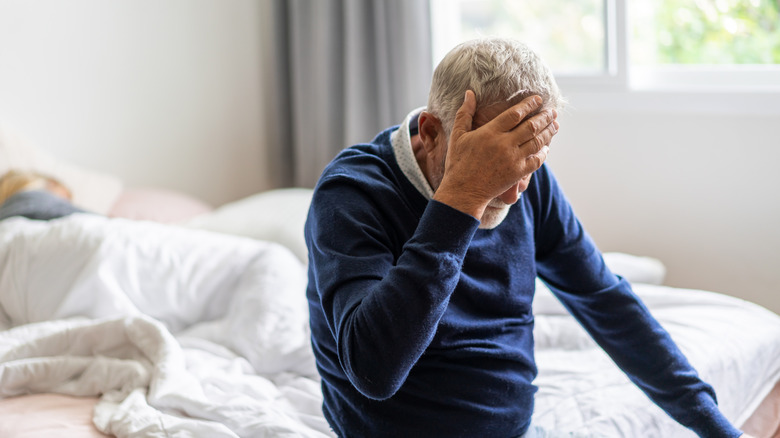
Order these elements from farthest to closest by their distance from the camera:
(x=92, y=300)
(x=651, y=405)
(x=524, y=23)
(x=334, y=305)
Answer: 1. (x=524, y=23)
2. (x=92, y=300)
3. (x=651, y=405)
4. (x=334, y=305)

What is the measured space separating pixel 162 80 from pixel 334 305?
7.37ft

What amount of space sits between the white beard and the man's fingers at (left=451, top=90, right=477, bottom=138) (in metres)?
0.14

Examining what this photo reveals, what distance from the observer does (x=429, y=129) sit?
3.26 ft

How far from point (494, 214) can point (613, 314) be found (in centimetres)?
31

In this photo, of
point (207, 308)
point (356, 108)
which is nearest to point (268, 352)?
point (207, 308)

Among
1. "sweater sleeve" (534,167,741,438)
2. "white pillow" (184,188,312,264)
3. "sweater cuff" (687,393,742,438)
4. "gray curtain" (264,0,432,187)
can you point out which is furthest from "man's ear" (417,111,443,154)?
"gray curtain" (264,0,432,187)

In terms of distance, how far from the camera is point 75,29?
8.57 ft

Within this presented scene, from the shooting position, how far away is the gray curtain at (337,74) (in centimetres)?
261

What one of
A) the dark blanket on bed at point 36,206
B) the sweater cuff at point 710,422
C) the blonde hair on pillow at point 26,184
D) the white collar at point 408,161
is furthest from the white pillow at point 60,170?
the sweater cuff at point 710,422

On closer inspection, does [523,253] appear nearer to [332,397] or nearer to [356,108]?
[332,397]

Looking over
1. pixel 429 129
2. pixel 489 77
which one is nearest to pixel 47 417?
pixel 429 129

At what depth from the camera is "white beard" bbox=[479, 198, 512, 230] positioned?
3.24ft

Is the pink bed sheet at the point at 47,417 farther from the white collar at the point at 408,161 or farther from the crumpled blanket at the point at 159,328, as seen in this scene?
the white collar at the point at 408,161

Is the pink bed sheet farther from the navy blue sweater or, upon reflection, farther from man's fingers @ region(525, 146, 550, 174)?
man's fingers @ region(525, 146, 550, 174)
